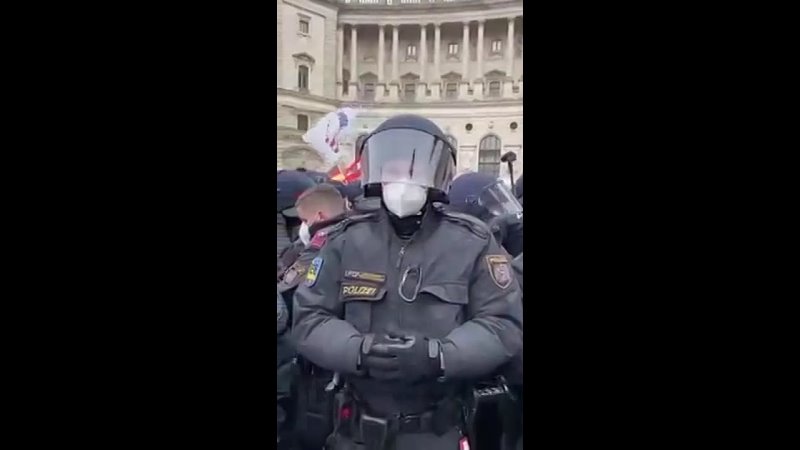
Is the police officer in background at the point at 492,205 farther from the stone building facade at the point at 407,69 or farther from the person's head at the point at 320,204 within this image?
the person's head at the point at 320,204

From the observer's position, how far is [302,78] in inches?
125

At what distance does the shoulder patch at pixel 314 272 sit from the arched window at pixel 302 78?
778mm

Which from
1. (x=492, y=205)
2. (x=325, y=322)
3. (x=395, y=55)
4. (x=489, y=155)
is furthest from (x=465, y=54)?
(x=325, y=322)

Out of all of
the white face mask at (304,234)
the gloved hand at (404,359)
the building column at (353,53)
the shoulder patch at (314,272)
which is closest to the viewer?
the gloved hand at (404,359)

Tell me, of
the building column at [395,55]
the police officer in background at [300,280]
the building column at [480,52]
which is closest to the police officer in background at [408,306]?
the police officer in background at [300,280]

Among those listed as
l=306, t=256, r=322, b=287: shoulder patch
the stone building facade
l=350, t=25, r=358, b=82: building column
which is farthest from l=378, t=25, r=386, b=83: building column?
l=306, t=256, r=322, b=287: shoulder patch

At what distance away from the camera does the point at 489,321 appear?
2975mm

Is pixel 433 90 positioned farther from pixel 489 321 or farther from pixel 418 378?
pixel 418 378

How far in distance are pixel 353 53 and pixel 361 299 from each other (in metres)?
1.14

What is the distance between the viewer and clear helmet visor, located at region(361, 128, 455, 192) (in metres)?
3.04

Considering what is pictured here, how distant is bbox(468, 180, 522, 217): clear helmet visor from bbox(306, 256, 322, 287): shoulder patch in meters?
0.77

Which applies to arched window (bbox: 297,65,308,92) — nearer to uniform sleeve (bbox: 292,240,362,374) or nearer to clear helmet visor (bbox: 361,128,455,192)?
clear helmet visor (bbox: 361,128,455,192)

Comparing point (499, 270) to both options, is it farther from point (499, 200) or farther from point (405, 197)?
point (405, 197)

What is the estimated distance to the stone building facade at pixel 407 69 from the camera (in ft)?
10.2
